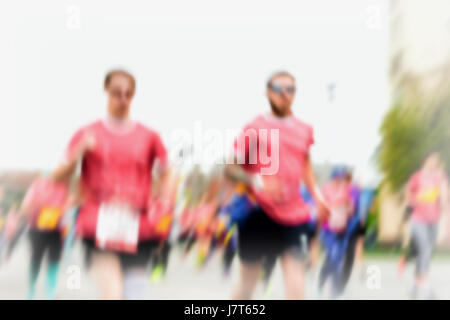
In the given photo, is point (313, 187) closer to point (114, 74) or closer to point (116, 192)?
point (116, 192)

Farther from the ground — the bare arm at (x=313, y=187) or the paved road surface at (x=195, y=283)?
the bare arm at (x=313, y=187)

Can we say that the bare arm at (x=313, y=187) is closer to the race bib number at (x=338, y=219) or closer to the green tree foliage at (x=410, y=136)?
the race bib number at (x=338, y=219)

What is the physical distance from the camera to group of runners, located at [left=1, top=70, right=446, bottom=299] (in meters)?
3.71

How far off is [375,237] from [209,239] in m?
1.33

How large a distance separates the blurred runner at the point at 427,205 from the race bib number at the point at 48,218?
9.07 feet

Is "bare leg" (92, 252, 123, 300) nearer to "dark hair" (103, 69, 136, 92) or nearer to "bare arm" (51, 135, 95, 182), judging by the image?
"bare arm" (51, 135, 95, 182)

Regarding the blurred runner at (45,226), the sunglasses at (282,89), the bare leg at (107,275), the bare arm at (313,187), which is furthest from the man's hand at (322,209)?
the blurred runner at (45,226)

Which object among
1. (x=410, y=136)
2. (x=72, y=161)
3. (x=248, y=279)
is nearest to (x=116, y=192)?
(x=72, y=161)

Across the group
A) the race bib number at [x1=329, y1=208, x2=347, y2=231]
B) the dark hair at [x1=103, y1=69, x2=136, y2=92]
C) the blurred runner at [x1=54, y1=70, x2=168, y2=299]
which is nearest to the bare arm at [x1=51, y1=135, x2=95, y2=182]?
the blurred runner at [x1=54, y1=70, x2=168, y2=299]

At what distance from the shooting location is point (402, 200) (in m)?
5.34

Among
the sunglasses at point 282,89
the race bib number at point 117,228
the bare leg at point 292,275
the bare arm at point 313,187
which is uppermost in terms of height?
the sunglasses at point 282,89

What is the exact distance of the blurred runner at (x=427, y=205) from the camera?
17.0 feet

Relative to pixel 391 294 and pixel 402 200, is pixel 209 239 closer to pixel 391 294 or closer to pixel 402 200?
pixel 391 294

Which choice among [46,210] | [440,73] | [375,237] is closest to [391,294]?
[375,237]
